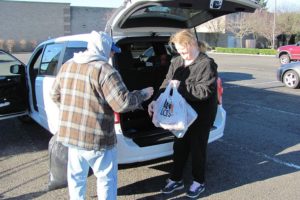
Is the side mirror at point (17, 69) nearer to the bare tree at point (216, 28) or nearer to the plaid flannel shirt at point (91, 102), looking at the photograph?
the plaid flannel shirt at point (91, 102)

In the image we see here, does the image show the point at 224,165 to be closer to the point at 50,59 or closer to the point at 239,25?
the point at 50,59

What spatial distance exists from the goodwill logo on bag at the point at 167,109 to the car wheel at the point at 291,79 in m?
8.64

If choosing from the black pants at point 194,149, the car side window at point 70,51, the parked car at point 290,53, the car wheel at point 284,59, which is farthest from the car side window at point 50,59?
the car wheel at point 284,59

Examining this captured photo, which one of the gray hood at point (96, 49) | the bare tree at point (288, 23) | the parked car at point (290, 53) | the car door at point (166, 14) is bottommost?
the gray hood at point (96, 49)

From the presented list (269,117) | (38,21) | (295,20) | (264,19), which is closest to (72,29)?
(38,21)

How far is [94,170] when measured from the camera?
10.8 ft

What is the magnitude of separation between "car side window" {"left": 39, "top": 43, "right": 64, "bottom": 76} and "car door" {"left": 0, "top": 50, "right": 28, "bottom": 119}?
0.48 meters

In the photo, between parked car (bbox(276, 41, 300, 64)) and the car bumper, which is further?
parked car (bbox(276, 41, 300, 64))

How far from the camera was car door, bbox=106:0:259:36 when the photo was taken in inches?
154

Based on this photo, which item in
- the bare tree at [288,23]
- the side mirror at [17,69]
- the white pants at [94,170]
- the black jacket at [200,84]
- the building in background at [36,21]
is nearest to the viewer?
the white pants at [94,170]

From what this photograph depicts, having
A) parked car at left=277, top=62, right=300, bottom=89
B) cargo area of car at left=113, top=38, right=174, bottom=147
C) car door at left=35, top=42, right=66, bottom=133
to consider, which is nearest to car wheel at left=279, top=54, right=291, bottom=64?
parked car at left=277, top=62, right=300, bottom=89

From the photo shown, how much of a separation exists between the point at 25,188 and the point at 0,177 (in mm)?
531

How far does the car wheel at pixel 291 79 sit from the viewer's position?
11370 millimetres

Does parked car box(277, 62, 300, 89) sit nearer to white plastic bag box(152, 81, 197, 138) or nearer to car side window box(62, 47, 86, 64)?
car side window box(62, 47, 86, 64)
